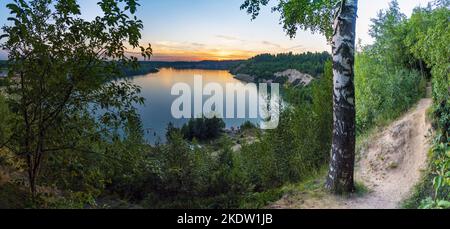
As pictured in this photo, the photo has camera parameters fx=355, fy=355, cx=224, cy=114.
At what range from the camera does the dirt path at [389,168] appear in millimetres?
6129

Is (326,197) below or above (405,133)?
below

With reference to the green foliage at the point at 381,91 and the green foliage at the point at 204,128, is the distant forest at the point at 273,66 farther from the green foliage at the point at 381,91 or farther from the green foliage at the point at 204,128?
the green foliage at the point at 204,128

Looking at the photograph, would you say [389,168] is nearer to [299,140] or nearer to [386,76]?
[386,76]

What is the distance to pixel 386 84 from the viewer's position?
447 inches

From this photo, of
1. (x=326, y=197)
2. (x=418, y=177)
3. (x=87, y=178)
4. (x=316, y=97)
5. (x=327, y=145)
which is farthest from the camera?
(x=316, y=97)

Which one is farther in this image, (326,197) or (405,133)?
(405,133)

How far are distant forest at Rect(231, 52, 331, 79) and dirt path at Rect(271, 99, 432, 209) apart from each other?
34.7ft

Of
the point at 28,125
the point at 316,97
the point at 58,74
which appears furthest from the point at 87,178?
the point at 316,97

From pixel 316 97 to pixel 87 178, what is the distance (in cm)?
1063

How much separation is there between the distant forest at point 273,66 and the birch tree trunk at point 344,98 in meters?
13.3

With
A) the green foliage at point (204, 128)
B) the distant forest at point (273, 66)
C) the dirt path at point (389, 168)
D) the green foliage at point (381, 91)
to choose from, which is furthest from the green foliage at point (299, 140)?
the green foliage at point (204, 128)

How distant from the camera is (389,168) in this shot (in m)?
8.29
